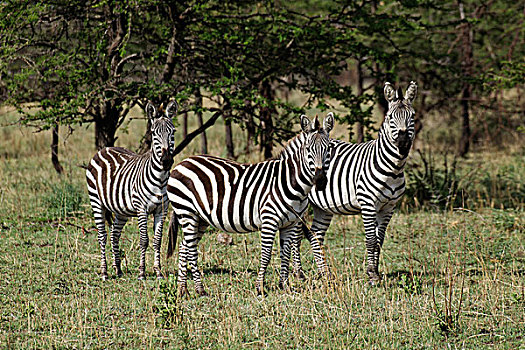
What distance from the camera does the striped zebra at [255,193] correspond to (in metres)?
7.03

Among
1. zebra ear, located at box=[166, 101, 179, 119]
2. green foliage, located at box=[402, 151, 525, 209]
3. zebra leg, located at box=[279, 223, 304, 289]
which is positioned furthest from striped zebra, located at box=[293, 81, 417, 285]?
green foliage, located at box=[402, 151, 525, 209]

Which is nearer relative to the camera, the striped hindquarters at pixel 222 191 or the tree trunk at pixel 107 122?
the striped hindquarters at pixel 222 191

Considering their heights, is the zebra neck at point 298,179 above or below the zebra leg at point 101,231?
above

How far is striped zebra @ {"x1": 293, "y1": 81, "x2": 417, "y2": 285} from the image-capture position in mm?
7786

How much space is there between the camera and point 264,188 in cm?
727

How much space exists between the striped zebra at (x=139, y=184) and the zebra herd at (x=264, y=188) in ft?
0.04

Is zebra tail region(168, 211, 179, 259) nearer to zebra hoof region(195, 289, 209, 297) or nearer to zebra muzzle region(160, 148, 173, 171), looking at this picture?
zebra muzzle region(160, 148, 173, 171)

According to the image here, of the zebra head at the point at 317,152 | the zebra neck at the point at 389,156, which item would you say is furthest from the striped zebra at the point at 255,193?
the zebra neck at the point at 389,156

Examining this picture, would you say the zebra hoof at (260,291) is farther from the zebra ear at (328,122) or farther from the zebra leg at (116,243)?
the zebra leg at (116,243)

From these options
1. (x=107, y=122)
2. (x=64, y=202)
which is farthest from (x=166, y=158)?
(x=64, y=202)

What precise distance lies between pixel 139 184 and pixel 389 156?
3.12m

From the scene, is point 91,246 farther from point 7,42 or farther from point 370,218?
point 370,218

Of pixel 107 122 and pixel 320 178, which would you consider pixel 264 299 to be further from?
pixel 107 122

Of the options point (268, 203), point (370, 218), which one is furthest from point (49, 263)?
point (370, 218)
